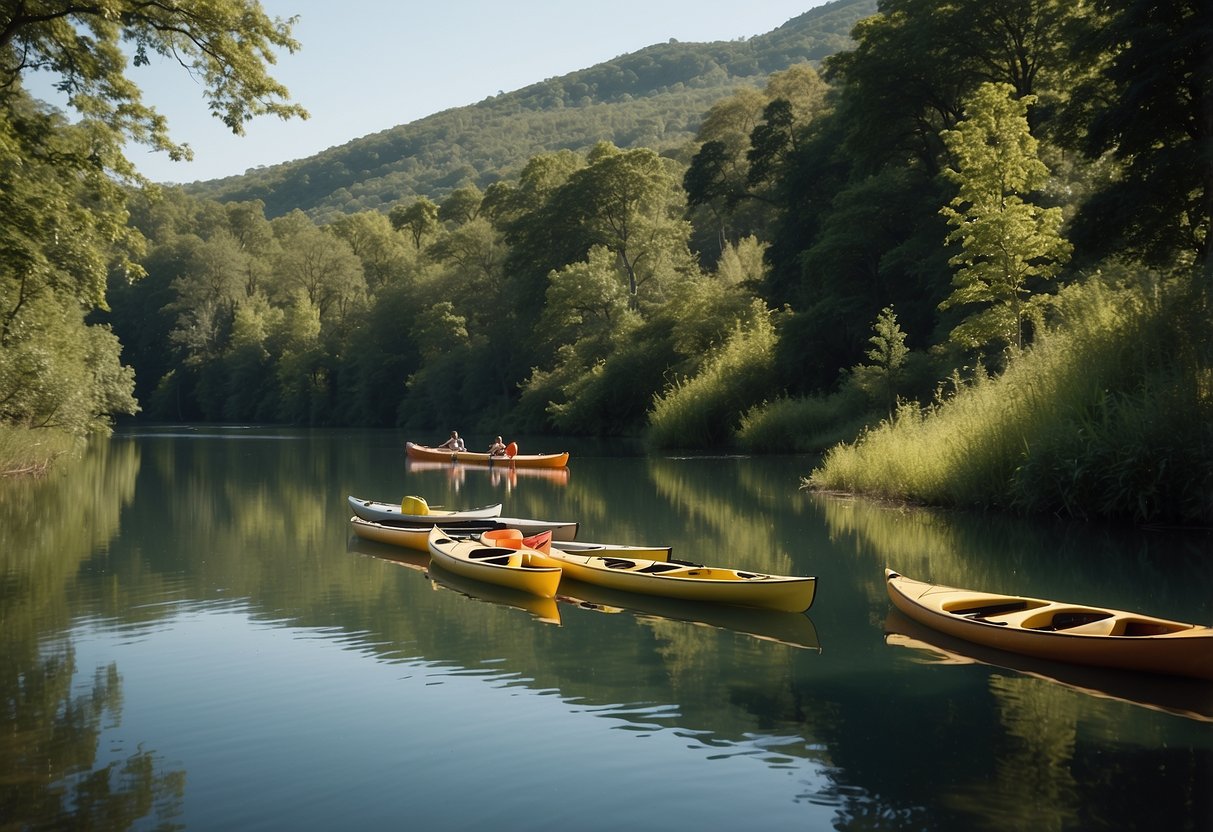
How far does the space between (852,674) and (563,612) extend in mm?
3789

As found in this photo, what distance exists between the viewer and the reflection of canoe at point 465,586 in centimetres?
1224

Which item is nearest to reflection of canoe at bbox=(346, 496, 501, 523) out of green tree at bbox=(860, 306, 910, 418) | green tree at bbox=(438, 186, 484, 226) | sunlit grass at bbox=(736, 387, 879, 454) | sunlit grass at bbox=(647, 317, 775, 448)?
green tree at bbox=(860, 306, 910, 418)

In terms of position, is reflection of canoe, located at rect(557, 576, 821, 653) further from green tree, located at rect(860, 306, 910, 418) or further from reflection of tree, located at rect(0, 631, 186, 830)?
green tree, located at rect(860, 306, 910, 418)

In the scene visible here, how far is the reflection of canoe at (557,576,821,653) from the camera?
34.9 feet

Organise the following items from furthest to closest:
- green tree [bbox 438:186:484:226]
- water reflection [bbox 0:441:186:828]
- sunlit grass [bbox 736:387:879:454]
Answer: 1. green tree [bbox 438:186:484:226]
2. sunlit grass [bbox 736:387:879:454]
3. water reflection [bbox 0:441:186:828]

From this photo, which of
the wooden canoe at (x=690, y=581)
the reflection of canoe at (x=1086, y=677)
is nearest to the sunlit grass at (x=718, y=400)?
the wooden canoe at (x=690, y=581)

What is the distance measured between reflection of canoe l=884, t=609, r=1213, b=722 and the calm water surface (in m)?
0.04

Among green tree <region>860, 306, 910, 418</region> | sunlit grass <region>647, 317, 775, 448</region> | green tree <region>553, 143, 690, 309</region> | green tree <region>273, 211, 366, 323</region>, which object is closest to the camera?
green tree <region>860, 306, 910, 418</region>

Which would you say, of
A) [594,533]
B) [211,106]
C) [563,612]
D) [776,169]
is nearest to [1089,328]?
[594,533]

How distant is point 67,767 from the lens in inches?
282

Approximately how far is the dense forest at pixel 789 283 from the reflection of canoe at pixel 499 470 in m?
7.26

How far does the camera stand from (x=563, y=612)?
39.4 feet

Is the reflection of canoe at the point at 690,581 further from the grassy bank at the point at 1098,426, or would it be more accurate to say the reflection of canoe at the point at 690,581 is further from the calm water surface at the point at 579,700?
the grassy bank at the point at 1098,426

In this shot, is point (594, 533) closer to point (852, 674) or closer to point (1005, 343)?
point (852, 674)
